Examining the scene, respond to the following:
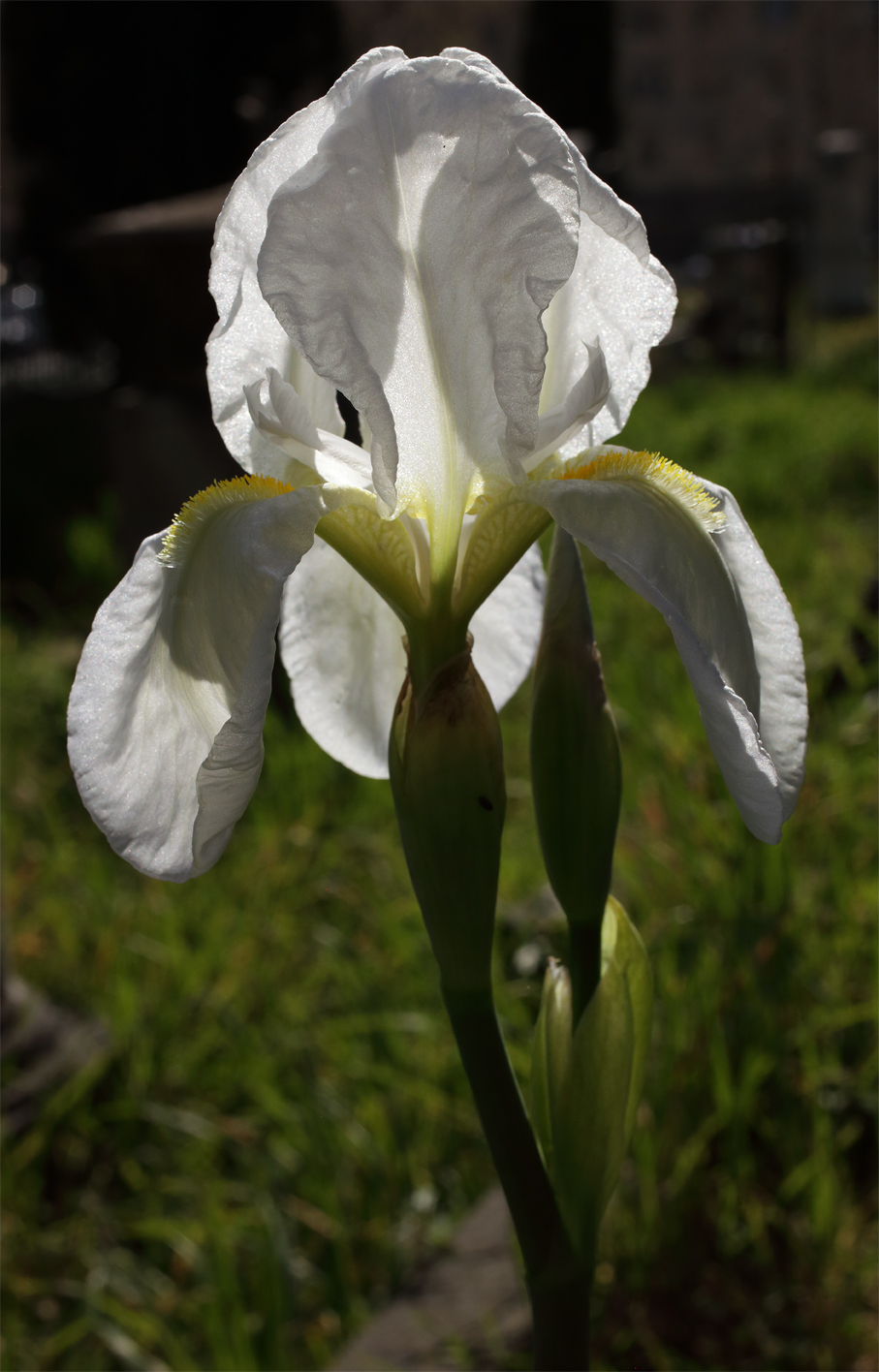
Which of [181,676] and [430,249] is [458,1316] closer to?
[181,676]

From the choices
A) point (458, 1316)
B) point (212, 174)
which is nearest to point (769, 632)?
point (458, 1316)

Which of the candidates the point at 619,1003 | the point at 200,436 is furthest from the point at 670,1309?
the point at 200,436

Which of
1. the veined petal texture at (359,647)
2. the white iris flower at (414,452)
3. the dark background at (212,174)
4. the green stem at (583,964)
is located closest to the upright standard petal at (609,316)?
the white iris flower at (414,452)

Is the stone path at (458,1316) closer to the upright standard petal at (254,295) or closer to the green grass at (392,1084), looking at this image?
the green grass at (392,1084)

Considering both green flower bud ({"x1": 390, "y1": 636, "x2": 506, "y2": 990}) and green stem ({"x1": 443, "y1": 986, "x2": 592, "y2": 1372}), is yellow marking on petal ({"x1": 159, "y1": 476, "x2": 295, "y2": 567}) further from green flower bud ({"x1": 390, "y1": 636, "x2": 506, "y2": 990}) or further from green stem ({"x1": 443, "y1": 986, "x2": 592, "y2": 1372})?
green stem ({"x1": 443, "y1": 986, "x2": 592, "y2": 1372})

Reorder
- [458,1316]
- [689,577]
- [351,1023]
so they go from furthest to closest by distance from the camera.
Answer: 1. [351,1023]
2. [458,1316]
3. [689,577]

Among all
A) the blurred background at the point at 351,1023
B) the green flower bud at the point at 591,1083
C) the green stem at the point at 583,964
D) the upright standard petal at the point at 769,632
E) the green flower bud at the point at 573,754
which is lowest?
the blurred background at the point at 351,1023

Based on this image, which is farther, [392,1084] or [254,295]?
[392,1084]
